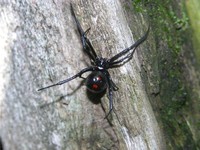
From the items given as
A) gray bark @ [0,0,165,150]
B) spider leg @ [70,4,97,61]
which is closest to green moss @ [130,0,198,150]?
gray bark @ [0,0,165,150]

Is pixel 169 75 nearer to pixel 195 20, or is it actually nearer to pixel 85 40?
pixel 195 20

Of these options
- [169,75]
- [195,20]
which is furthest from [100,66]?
[195,20]

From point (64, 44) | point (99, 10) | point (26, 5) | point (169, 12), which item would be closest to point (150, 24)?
point (169, 12)

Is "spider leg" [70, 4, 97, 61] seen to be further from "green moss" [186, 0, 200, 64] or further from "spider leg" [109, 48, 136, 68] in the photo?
"green moss" [186, 0, 200, 64]

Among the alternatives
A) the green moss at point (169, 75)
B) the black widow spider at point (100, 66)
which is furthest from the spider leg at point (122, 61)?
the green moss at point (169, 75)

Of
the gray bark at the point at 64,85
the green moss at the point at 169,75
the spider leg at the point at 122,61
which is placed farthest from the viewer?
the green moss at the point at 169,75

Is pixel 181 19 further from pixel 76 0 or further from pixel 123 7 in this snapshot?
pixel 76 0

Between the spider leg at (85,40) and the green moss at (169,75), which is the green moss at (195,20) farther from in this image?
the spider leg at (85,40)

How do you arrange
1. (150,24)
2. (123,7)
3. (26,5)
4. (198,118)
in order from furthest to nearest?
(198,118) → (150,24) → (123,7) → (26,5)
